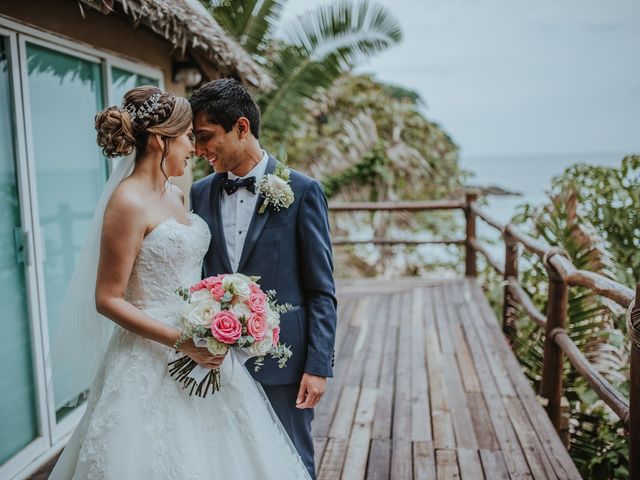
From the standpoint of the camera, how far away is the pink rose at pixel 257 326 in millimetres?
1644

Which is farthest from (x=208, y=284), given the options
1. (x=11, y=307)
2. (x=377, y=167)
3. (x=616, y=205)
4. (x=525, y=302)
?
(x=377, y=167)

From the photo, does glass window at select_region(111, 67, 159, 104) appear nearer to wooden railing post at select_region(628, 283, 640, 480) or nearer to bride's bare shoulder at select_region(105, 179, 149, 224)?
bride's bare shoulder at select_region(105, 179, 149, 224)

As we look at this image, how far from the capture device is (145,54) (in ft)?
13.6

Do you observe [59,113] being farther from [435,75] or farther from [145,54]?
[435,75]

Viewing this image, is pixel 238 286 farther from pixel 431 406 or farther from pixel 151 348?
pixel 431 406

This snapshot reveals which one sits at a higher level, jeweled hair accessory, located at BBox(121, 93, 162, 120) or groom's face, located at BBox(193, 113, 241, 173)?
jeweled hair accessory, located at BBox(121, 93, 162, 120)

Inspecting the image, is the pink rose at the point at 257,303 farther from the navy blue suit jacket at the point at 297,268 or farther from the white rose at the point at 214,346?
the navy blue suit jacket at the point at 297,268

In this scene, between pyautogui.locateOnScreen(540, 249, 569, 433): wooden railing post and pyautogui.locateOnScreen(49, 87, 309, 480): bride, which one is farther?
pyautogui.locateOnScreen(540, 249, 569, 433): wooden railing post

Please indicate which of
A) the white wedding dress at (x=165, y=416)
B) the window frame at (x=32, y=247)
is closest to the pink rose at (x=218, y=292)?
the white wedding dress at (x=165, y=416)

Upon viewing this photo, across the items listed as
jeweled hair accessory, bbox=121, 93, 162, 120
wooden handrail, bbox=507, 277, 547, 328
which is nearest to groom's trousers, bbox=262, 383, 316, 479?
jeweled hair accessory, bbox=121, 93, 162, 120

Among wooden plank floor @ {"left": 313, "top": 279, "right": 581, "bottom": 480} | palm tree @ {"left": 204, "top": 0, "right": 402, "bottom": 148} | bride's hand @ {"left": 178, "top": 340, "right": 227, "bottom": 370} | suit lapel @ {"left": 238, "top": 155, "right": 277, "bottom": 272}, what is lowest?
wooden plank floor @ {"left": 313, "top": 279, "right": 581, "bottom": 480}

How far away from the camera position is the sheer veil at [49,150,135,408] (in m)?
2.00

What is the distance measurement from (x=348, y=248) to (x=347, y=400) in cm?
691

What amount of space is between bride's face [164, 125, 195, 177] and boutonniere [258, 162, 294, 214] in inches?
11.3
